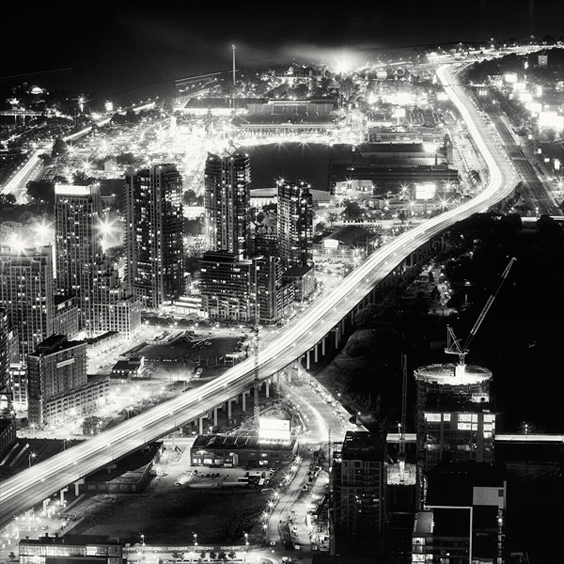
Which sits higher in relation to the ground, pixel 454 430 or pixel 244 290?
pixel 244 290

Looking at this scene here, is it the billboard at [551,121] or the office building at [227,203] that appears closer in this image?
the office building at [227,203]

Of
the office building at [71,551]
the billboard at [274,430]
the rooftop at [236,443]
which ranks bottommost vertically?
the office building at [71,551]

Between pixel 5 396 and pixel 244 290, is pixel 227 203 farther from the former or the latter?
pixel 5 396

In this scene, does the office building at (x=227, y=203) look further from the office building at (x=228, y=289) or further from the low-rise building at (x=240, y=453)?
the low-rise building at (x=240, y=453)

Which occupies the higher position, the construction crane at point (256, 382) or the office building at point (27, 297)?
the office building at point (27, 297)

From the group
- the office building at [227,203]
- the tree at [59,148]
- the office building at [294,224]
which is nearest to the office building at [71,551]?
the office building at [227,203]

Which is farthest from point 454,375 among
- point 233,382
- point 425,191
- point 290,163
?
point 290,163

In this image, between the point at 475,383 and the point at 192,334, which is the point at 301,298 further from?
the point at 475,383

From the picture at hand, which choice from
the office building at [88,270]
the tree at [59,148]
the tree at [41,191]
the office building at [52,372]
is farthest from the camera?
the tree at [59,148]
